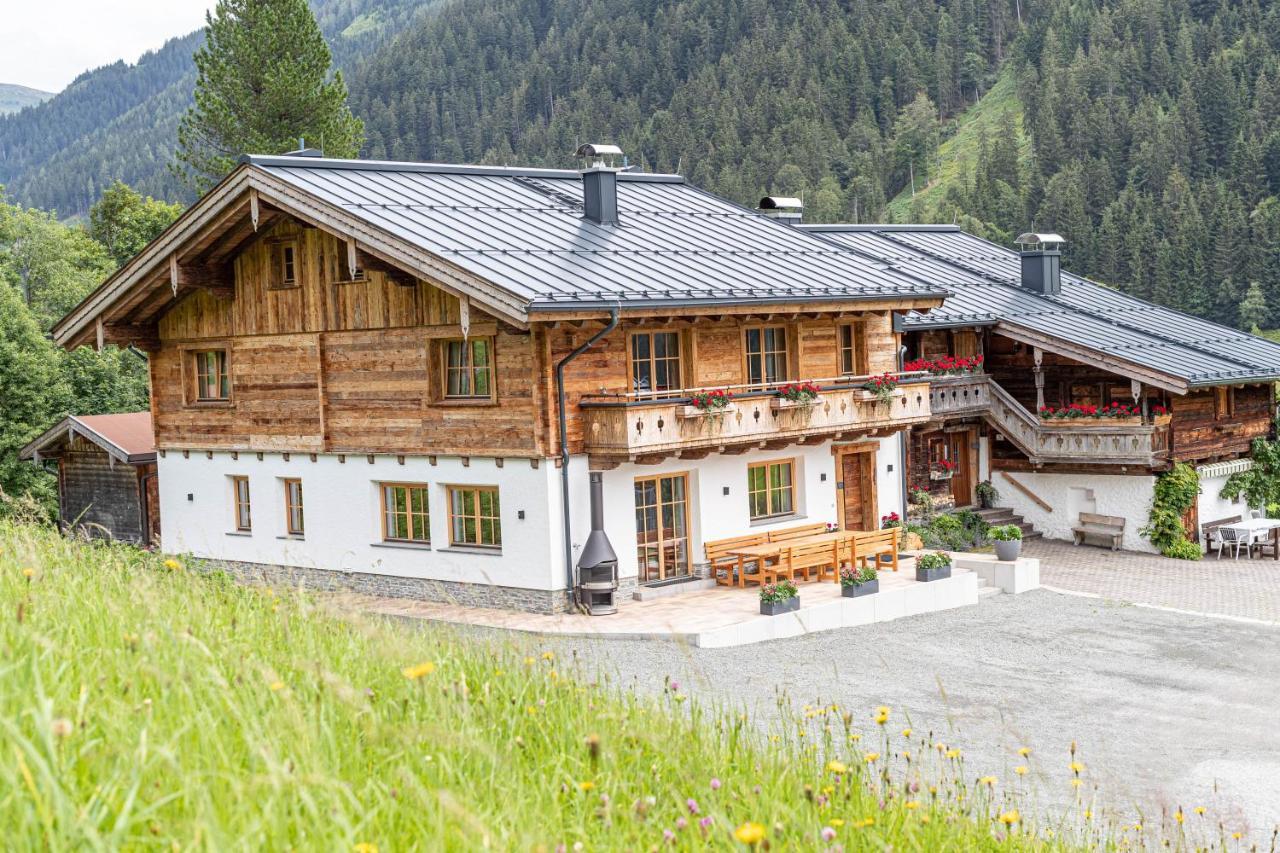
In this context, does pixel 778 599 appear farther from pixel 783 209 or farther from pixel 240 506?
pixel 783 209

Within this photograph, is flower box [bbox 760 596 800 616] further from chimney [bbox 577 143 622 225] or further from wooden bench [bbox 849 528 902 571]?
chimney [bbox 577 143 622 225]

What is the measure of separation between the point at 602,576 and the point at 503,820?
14660mm

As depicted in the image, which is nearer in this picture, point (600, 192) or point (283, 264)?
point (283, 264)

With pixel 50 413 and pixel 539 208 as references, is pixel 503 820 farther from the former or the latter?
pixel 50 413

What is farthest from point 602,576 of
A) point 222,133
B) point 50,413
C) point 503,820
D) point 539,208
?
point 222,133

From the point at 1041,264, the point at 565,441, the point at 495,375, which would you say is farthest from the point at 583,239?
the point at 1041,264

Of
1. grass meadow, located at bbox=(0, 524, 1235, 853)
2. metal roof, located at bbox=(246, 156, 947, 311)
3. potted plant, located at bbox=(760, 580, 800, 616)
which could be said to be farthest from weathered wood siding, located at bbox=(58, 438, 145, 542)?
grass meadow, located at bbox=(0, 524, 1235, 853)

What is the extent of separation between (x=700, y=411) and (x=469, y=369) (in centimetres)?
358

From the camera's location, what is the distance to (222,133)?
45.5 meters

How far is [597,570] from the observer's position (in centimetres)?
1975

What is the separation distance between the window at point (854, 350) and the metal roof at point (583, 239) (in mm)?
1020

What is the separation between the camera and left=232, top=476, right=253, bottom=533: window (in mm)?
24672

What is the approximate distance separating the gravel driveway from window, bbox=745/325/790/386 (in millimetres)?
4869

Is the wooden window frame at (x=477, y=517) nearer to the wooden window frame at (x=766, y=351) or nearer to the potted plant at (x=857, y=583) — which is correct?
the wooden window frame at (x=766, y=351)
